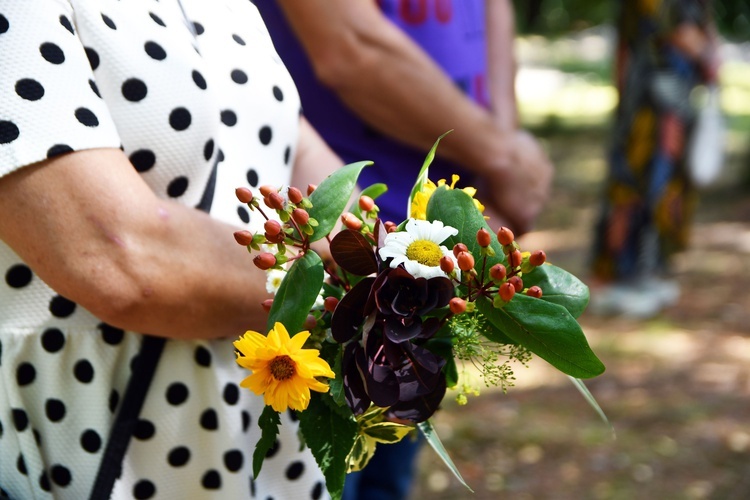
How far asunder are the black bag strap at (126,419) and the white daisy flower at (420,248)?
41 cm

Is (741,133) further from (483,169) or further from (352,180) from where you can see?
(352,180)

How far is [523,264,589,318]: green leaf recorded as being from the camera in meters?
1.11

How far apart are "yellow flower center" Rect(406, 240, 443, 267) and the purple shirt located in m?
1.01

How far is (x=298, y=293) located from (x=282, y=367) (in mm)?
91

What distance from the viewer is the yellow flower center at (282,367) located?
1005mm

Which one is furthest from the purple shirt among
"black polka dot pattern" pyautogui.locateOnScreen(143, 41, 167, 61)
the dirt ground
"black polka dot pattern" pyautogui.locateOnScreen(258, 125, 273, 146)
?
the dirt ground

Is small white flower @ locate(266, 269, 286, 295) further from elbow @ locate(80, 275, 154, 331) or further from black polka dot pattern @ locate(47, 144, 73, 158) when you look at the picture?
black polka dot pattern @ locate(47, 144, 73, 158)

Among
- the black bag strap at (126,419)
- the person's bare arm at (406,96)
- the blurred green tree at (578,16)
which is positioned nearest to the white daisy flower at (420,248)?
the black bag strap at (126,419)

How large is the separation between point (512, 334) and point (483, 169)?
3.90 ft

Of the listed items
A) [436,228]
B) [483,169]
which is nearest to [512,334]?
[436,228]

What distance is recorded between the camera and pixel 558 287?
→ 1.11 meters

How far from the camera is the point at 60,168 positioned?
3.72ft

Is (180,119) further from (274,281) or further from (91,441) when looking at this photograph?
(91,441)

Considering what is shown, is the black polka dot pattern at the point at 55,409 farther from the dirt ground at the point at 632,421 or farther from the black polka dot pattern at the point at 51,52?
the dirt ground at the point at 632,421
